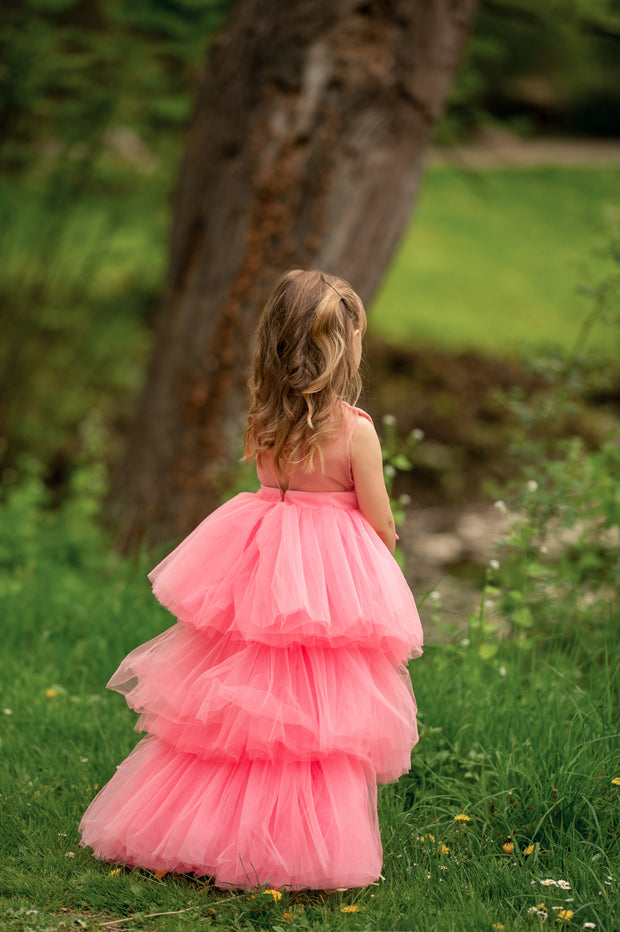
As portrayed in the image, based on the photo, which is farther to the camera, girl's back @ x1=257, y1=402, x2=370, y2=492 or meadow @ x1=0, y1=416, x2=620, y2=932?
girl's back @ x1=257, y1=402, x2=370, y2=492

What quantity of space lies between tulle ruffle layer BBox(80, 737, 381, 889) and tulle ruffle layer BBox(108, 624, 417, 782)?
0.06 metres

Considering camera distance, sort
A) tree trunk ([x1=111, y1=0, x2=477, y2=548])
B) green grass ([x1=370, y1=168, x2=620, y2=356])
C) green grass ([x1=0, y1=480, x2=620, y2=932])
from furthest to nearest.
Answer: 1. green grass ([x1=370, y1=168, x2=620, y2=356])
2. tree trunk ([x1=111, y1=0, x2=477, y2=548])
3. green grass ([x1=0, y1=480, x2=620, y2=932])

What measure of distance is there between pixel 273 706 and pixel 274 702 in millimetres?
10

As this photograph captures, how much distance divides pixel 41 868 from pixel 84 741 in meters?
0.65

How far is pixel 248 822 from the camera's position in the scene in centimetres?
232

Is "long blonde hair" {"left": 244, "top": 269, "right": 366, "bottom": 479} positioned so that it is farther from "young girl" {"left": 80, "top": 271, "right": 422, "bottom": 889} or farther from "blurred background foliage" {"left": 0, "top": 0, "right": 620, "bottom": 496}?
"blurred background foliage" {"left": 0, "top": 0, "right": 620, "bottom": 496}

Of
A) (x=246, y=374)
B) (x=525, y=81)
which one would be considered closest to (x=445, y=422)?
(x=246, y=374)

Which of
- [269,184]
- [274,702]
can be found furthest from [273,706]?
[269,184]

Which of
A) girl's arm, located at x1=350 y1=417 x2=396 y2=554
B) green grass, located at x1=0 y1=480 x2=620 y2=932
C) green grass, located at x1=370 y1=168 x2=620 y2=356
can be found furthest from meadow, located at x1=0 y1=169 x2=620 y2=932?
green grass, located at x1=370 y1=168 x2=620 y2=356

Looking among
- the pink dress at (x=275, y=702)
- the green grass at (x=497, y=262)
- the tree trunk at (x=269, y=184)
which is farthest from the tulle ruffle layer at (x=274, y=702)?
the green grass at (x=497, y=262)

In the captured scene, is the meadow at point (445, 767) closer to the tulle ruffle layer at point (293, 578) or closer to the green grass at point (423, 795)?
the green grass at point (423, 795)

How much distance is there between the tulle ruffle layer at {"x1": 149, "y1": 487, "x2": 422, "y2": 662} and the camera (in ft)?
7.64

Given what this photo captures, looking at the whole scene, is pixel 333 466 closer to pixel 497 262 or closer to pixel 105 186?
pixel 105 186

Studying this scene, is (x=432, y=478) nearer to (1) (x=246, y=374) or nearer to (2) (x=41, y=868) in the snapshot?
(1) (x=246, y=374)
